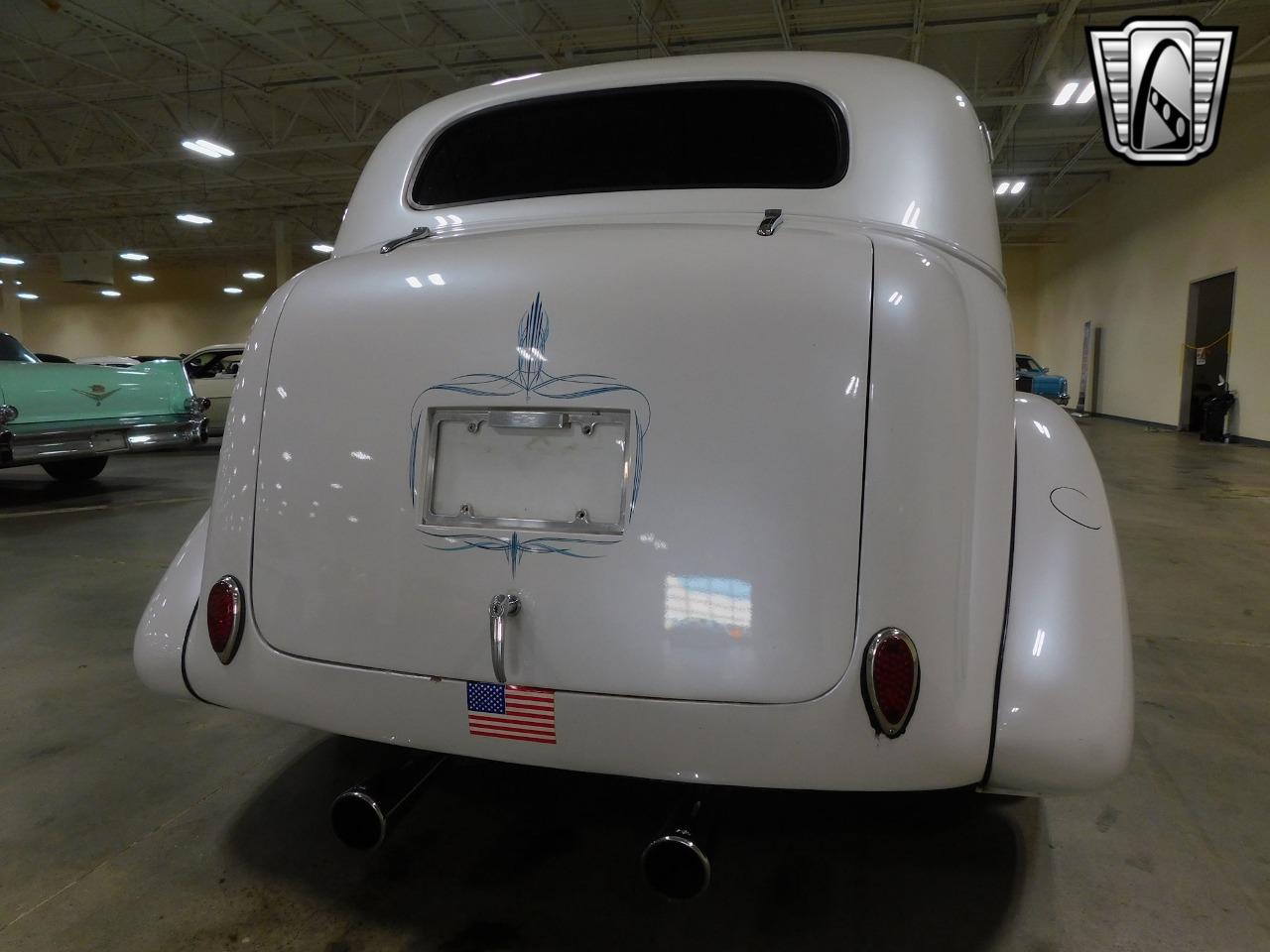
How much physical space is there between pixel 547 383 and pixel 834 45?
13.3m

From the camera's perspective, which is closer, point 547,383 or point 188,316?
point 547,383

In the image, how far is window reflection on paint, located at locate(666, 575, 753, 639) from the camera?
1308 mm

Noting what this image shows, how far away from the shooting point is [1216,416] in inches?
506

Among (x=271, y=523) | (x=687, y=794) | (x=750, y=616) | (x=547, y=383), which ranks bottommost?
(x=687, y=794)

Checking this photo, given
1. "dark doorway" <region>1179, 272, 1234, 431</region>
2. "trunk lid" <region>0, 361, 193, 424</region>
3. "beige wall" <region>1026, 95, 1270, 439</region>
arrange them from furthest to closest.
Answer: "dark doorway" <region>1179, 272, 1234, 431</region>
"beige wall" <region>1026, 95, 1270, 439</region>
"trunk lid" <region>0, 361, 193, 424</region>

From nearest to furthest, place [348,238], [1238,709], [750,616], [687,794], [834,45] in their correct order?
1. [750,616]
2. [687,794]
3. [348,238]
4. [1238,709]
5. [834,45]

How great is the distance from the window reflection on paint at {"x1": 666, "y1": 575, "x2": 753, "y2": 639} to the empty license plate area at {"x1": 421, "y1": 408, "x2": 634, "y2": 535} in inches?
5.9

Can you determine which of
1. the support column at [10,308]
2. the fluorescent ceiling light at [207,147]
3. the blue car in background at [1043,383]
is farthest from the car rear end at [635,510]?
the support column at [10,308]

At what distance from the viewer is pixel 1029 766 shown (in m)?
1.32

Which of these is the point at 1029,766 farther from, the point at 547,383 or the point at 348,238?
the point at 348,238

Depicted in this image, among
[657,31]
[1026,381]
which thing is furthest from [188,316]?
[1026,381]

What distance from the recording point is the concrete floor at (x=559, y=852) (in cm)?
159

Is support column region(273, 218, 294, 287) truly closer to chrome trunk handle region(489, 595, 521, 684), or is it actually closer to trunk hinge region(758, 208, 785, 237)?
trunk hinge region(758, 208, 785, 237)

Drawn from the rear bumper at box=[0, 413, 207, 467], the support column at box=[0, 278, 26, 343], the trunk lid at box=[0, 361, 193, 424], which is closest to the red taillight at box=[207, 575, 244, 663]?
the rear bumper at box=[0, 413, 207, 467]
